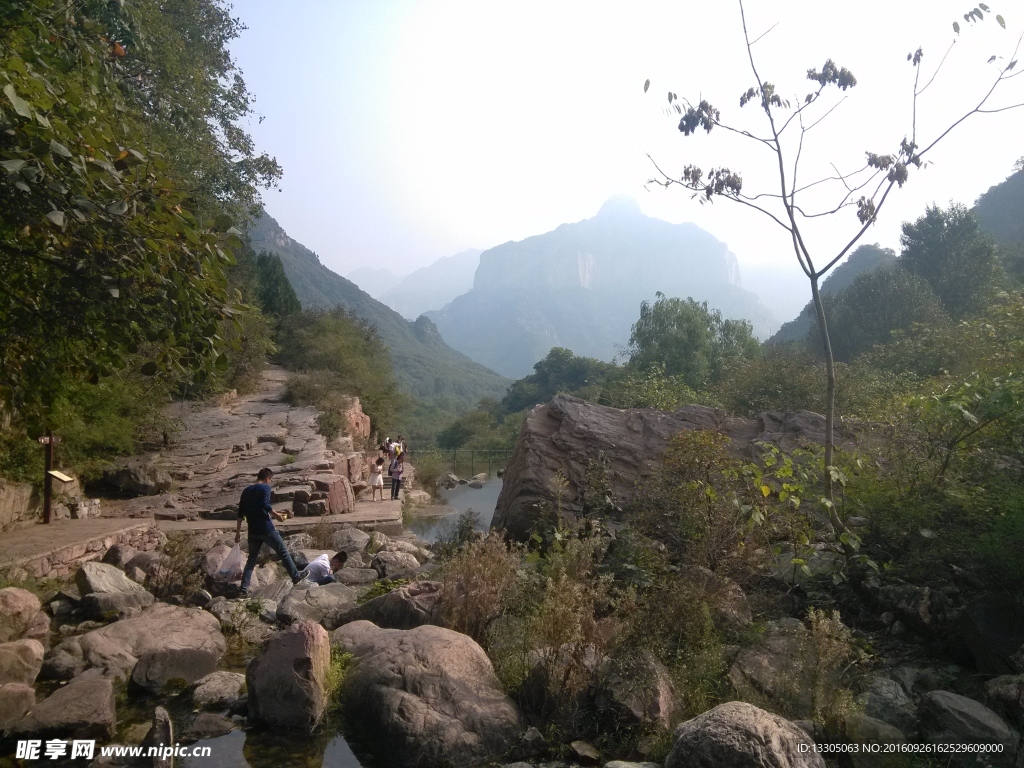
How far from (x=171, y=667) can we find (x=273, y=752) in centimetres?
156

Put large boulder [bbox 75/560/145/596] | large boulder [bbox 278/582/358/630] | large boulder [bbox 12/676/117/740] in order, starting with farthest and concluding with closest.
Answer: large boulder [bbox 75/560/145/596], large boulder [bbox 278/582/358/630], large boulder [bbox 12/676/117/740]

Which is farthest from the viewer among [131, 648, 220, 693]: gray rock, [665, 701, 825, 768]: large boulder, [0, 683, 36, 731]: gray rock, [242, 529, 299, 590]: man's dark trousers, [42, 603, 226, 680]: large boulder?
[242, 529, 299, 590]: man's dark trousers

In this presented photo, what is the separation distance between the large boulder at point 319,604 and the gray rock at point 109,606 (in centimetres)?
156

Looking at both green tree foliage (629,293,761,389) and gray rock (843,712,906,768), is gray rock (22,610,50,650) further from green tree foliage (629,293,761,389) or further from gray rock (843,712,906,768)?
green tree foliage (629,293,761,389)

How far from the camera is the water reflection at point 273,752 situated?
4.73 m

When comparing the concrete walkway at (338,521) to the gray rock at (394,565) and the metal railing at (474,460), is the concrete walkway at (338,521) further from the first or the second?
the metal railing at (474,460)

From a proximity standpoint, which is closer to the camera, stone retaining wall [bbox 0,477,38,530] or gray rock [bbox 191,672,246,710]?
gray rock [bbox 191,672,246,710]

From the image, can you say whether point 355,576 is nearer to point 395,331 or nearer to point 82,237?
point 82,237

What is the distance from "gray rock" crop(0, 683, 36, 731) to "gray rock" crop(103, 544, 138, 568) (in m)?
4.70

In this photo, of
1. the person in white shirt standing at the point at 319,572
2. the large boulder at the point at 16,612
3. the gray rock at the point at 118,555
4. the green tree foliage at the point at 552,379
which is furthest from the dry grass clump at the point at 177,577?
the green tree foliage at the point at 552,379

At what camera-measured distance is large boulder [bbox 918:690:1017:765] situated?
4180mm

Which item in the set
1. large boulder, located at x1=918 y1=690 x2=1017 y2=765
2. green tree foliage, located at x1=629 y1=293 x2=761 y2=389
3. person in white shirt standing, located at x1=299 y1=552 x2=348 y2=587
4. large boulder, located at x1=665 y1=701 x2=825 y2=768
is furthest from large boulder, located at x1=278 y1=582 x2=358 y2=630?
green tree foliage, located at x1=629 y1=293 x2=761 y2=389

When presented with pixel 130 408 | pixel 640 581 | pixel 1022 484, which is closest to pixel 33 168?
pixel 640 581

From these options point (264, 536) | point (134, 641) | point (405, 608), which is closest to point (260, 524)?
point (264, 536)
